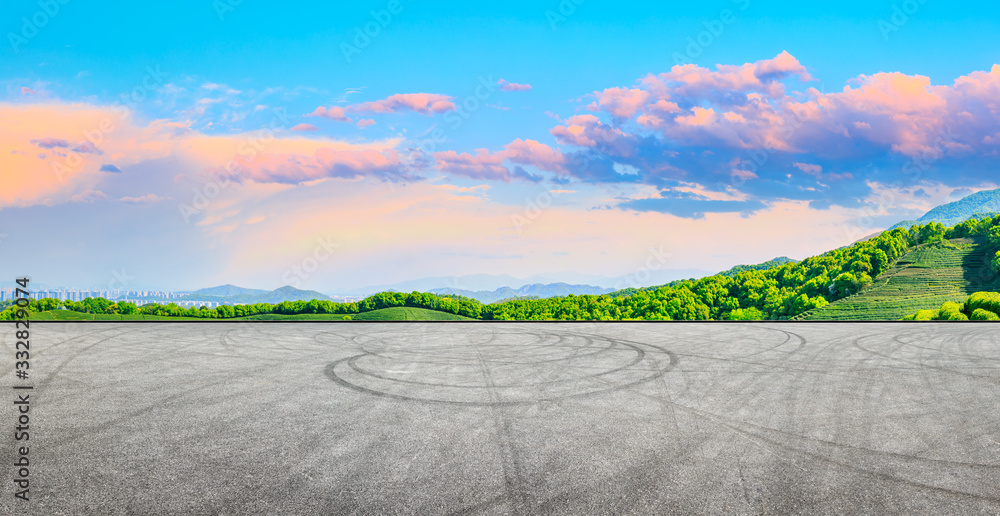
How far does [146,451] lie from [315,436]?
6.16 feet

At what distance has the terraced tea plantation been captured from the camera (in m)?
50.8

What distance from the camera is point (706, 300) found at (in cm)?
5600

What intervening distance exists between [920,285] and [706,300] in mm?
27160

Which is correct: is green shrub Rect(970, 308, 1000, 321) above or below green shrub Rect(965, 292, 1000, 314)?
below

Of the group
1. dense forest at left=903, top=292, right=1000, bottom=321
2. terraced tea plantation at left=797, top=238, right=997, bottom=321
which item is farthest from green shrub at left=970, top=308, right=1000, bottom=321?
terraced tea plantation at left=797, top=238, right=997, bottom=321

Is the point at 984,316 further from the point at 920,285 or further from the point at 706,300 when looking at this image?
the point at 920,285

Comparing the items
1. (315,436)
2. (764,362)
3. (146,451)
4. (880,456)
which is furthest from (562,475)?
(764,362)

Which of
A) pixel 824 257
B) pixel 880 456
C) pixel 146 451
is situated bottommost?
pixel 880 456

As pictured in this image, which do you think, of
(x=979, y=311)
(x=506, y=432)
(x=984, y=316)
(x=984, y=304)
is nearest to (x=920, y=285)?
(x=984, y=304)

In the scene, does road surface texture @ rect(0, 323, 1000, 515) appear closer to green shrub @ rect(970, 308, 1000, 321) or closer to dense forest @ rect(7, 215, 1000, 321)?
dense forest @ rect(7, 215, 1000, 321)

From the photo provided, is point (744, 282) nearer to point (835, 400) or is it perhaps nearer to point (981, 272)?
point (981, 272)

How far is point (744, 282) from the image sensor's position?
63.2 m

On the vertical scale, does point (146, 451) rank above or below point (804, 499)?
above

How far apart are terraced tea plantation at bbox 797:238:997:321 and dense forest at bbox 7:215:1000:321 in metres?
1.65
